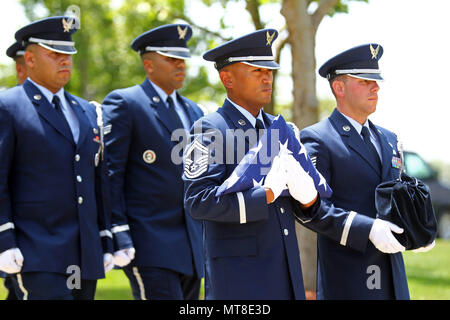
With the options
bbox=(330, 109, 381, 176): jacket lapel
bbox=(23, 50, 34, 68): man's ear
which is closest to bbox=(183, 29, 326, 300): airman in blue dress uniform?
bbox=(330, 109, 381, 176): jacket lapel

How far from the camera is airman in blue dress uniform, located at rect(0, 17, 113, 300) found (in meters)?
4.61

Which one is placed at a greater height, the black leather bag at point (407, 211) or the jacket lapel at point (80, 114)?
the jacket lapel at point (80, 114)

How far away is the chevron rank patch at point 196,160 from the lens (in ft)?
13.0

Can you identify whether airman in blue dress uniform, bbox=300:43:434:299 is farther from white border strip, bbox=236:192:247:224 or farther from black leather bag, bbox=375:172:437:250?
white border strip, bbox=236:192:247:224

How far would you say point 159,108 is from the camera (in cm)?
578

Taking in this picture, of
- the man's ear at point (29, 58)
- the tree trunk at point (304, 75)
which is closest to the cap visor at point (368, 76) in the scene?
the man's ear at point (29, 58)

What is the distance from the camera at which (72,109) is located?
5145mm

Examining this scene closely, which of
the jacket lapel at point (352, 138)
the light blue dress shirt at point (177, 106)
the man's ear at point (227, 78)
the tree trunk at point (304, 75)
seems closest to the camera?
the man's ear at point (227, 78)

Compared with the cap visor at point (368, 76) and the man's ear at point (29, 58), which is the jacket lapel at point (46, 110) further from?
the cap visor at point (368, 76)

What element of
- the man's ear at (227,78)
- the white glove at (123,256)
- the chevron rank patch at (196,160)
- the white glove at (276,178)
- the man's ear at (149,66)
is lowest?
the white glove at (123,256)

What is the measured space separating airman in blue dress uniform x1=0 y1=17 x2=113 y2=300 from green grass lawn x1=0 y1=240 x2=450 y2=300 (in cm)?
378

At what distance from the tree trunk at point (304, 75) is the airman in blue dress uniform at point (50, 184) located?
3305 mm

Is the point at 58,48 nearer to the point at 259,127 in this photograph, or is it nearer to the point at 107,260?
the point at 107,260
